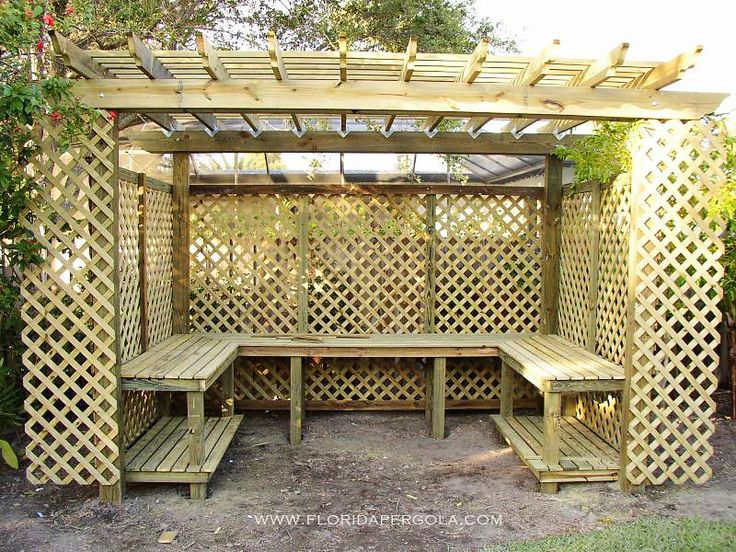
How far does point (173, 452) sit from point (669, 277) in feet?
10.7

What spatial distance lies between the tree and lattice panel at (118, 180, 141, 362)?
368cm

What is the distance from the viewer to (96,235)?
3.30m

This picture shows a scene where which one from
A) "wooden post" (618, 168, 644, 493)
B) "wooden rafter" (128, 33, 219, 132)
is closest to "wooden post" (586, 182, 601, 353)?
"wooden post" (618, 168, 644, 493)

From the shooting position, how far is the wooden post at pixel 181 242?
15.9 feet

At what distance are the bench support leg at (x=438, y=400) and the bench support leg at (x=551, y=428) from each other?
111 centimetres

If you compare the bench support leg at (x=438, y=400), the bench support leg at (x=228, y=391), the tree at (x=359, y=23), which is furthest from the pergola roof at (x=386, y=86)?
the tree at (x=359, y=23)

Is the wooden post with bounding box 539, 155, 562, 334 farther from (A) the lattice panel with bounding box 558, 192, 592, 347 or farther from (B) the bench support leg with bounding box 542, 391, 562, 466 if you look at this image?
(B) the bench support leg with bounding box 542, 391, 562, 466

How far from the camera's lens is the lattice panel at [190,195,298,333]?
499 centimetres

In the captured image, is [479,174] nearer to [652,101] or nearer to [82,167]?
[652,101]

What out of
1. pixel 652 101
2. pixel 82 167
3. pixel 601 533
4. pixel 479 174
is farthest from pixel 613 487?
pixel 479 174

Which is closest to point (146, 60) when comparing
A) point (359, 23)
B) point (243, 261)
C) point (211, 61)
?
point (211, 61)

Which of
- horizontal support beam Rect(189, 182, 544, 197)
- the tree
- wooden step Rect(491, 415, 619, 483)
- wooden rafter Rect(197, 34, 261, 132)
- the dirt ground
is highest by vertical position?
the tree

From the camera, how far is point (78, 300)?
129 inches

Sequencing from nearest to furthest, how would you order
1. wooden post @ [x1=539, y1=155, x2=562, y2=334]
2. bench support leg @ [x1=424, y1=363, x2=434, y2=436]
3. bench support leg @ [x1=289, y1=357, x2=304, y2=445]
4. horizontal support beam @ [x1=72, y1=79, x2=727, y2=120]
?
horizontal support beam @ [x1=72, y1=79, x2=727, y2=120], bench support leg @ [x1=289, y1=357, x2=304, y2=445], bench support leg @ [x1=424, y1=363, x2=434, y2=436], wooden post @ [x1=539, y1=155, x2=562, y2=334]
